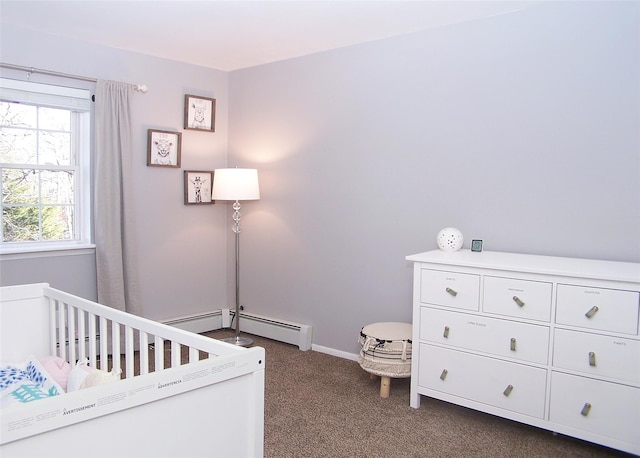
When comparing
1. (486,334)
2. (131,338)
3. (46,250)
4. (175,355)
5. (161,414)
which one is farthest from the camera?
(46,250)

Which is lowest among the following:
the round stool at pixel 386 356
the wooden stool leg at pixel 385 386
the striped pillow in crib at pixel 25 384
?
the wooden stool leg at pixel 385 386

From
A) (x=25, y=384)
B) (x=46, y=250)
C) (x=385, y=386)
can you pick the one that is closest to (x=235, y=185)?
(x=46, y=250)

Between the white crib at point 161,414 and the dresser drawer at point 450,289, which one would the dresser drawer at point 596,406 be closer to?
the dresser drawer at point 450,289

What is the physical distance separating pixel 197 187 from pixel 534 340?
9.06 ft

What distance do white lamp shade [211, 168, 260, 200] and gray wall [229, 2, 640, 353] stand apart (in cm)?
34

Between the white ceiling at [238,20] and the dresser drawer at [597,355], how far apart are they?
1.71m

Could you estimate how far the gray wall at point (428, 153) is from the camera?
245cm

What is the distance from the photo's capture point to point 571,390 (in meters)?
2.13

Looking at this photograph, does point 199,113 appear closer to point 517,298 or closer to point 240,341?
point 240,341

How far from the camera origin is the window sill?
10.2ft

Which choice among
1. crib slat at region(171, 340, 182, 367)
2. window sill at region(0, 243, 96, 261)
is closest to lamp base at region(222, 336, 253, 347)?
window sill at region(0, 243, 96, 261)

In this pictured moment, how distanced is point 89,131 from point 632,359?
11.1 feet

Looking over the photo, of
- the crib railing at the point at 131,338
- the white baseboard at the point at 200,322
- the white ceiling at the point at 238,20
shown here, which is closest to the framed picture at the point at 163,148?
the white ceiling at the point at 238,20

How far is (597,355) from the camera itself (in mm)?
2061
